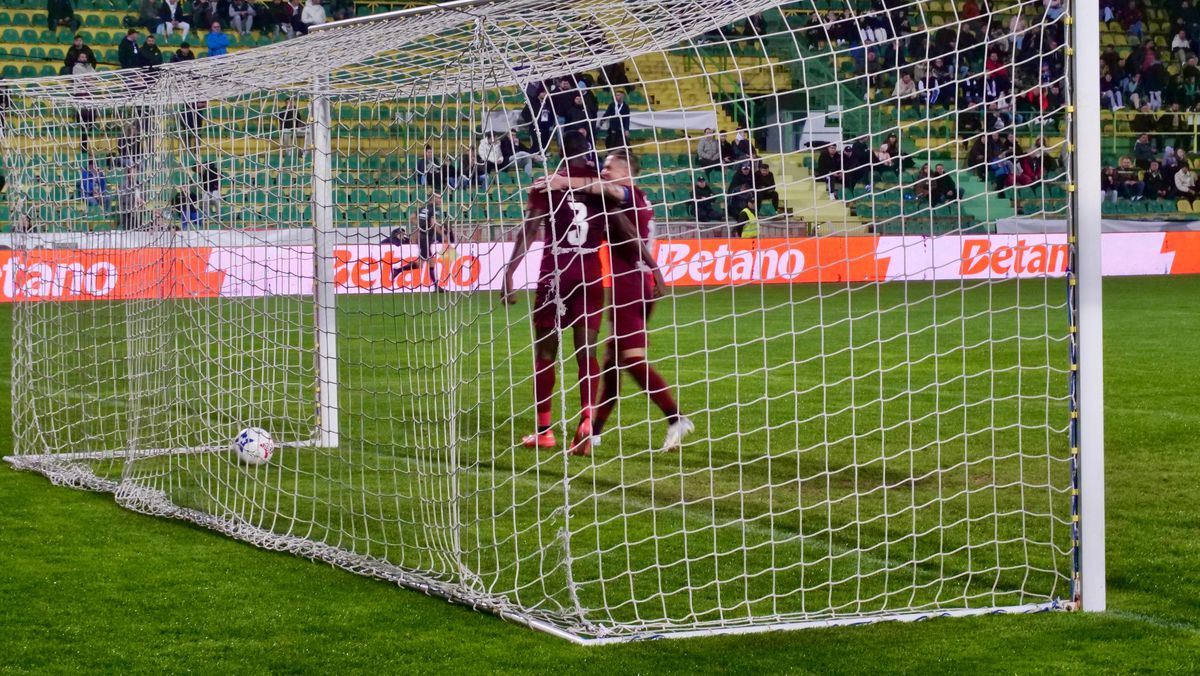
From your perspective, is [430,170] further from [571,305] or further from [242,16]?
[242,16]

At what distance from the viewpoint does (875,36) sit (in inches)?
922

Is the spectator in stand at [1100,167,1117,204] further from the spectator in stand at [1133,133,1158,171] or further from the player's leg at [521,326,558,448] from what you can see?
the player's leg at [521,326,558,448]

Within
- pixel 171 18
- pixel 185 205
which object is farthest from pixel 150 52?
pixel 185 205

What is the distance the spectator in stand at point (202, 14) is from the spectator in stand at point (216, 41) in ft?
0.66

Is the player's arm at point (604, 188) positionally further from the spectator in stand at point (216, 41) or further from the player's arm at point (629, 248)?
the spectator in stand at point (216, 41)

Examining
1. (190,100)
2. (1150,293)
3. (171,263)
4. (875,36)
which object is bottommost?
(1150,293)

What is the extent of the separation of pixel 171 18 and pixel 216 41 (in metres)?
0.96

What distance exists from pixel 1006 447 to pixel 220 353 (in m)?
4.15

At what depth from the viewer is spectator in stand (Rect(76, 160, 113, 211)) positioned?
805 cm

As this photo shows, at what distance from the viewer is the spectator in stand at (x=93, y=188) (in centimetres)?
805

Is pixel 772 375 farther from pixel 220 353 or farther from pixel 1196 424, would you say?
pixel 220 353

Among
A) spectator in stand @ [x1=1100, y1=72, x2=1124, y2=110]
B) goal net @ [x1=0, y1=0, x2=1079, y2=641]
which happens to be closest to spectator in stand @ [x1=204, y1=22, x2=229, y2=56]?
goal net @ [x1=0, y1=0, x2=1079, y2=641]

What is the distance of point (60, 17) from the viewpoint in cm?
2194

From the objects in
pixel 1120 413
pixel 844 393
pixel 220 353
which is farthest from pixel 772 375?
pixel 220 353
